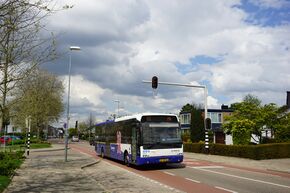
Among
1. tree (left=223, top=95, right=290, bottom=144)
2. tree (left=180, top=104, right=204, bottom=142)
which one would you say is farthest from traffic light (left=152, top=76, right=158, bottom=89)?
tree (left=180, top=104, right=204, bottom=142)

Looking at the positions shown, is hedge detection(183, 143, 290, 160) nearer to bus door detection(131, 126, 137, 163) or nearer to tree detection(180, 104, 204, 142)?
tree detection(180, 104, 204, 142)

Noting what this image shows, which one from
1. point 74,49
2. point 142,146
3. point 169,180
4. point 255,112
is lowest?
point 169,180

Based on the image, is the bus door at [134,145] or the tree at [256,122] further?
the tree at [256,122]

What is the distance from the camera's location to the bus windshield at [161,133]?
67.0 ft

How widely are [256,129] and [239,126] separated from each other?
6.47 m

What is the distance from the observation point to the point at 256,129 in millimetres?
40750

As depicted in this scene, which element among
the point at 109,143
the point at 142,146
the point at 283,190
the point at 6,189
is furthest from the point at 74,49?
the point at 283,190

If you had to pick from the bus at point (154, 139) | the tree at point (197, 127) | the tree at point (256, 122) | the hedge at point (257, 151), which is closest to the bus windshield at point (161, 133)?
the bus at point (154, 139)

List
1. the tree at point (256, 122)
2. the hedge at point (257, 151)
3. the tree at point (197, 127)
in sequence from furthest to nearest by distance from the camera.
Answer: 1. the tree at point (197, 127)
2. the tree at point (256, 122)
3. the hedge at point (257, 151)

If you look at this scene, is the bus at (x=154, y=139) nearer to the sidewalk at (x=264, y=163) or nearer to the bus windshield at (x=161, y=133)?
the bus windshield at (x=161, y=133)

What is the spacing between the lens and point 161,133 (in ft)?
68.1

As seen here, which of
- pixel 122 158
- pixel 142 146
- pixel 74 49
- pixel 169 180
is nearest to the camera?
pixel 169 180

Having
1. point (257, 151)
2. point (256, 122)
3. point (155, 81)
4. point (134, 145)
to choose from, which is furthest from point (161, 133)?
point (256, 122)

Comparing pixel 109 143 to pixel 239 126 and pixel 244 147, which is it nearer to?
pixel 244 147
